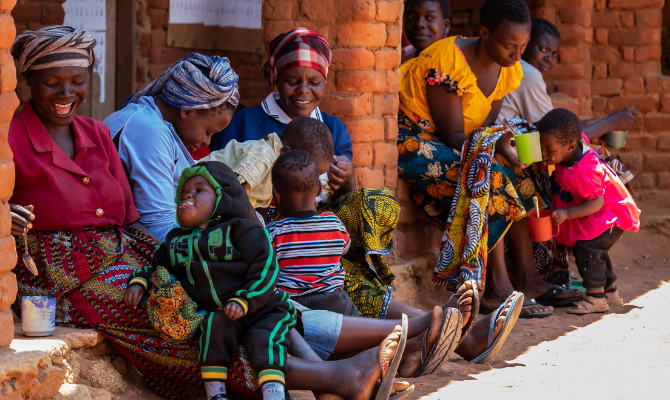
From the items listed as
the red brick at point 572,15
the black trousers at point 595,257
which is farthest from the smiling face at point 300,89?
the red brick at point 572,15

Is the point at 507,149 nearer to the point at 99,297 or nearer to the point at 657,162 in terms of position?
the point at 99,297

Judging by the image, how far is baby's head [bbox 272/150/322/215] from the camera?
322 centimetres

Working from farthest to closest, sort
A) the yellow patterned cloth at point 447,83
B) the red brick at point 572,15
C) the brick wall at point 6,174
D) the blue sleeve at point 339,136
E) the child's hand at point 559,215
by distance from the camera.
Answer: the red brick at point 572,15, the yellow patterned cloth at point 447,83, the child's hand at point 559,215, the blue sleeve at point 339,136, the brick wall at point 6,174

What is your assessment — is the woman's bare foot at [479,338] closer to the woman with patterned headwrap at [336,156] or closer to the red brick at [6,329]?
the woman with patterned headwrap at [336,156]

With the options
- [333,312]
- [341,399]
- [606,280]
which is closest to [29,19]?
[333,312]

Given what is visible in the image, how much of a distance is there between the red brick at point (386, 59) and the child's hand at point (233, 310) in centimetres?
239

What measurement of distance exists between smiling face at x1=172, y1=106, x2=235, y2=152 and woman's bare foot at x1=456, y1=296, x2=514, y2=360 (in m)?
1.54

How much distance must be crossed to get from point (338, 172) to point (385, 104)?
96 centimetres

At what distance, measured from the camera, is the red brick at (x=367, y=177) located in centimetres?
463

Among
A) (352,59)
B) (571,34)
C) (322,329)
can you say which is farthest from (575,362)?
(571,34)

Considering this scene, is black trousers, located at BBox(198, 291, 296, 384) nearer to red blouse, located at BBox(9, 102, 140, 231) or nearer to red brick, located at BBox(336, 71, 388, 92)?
red blouse, located at BBox(9, 102, 140, 231)

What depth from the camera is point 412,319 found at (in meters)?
3.43

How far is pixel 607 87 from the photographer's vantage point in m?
7.26

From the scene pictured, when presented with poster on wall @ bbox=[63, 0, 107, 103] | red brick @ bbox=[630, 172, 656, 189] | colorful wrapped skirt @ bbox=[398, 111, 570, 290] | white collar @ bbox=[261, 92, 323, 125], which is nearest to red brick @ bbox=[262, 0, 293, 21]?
white collar @ bbox=[261, 92, 323, 125]
